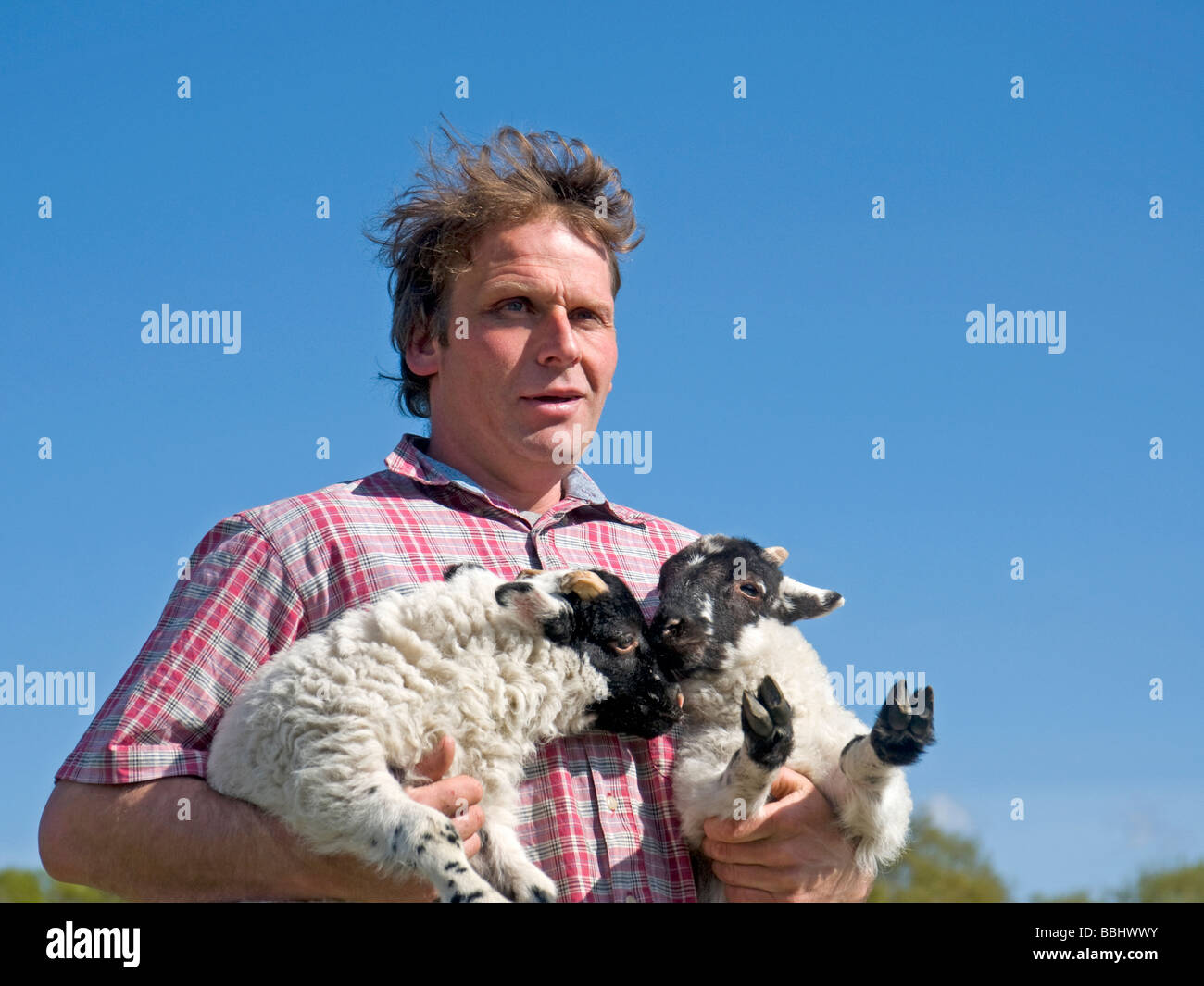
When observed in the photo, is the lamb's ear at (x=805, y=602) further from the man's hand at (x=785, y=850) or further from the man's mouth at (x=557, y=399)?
the man's mouth at (x=557, y=399)

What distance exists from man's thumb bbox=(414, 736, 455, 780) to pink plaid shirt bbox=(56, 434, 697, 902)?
0.51m

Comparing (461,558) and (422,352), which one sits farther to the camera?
(422,352)

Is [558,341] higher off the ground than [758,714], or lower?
higher

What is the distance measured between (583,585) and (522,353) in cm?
151

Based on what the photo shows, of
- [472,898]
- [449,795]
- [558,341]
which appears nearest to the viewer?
[472,898]

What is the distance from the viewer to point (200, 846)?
A: 436 cm

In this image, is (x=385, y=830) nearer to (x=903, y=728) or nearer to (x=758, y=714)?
(x=758, y=714)

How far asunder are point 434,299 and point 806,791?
3127mm

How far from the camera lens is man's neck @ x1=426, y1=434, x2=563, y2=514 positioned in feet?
19.3

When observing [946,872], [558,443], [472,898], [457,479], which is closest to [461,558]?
[457,479]

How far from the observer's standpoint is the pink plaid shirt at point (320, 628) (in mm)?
4621
